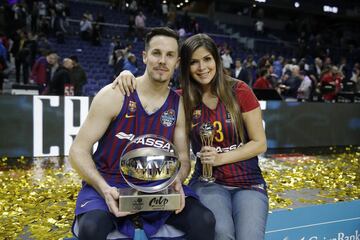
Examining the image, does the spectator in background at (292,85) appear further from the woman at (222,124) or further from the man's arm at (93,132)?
the man's arm at (93,132)

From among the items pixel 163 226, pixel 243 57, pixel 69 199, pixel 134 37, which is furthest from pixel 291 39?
pixel 163 226

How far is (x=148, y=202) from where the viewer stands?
1.76m

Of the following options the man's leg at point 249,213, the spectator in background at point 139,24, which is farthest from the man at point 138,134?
the spectator in background at point 139,24

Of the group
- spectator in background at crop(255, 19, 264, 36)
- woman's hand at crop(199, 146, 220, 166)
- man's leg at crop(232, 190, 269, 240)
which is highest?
spectator in background at crop(255, 19, 264, 36)

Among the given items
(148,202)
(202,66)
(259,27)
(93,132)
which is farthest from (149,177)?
(259,27)

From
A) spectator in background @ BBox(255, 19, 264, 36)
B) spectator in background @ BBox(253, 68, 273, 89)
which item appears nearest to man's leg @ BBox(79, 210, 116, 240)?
spectator in background @ BBox(253, 68, 273, 89)

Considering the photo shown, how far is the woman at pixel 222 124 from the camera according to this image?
2.24 metres

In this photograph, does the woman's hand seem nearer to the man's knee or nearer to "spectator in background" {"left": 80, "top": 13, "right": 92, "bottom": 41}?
the man's knee

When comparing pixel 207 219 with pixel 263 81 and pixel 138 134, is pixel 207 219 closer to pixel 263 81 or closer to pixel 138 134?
pixel 138 134

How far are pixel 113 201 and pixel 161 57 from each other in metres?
0.75

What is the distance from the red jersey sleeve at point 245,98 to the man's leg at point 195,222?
675mm

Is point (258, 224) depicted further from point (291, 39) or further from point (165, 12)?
point (291, 39)

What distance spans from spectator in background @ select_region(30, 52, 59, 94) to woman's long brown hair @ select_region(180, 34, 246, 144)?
19.4 ft

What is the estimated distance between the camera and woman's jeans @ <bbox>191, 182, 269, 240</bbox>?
2.02 m
